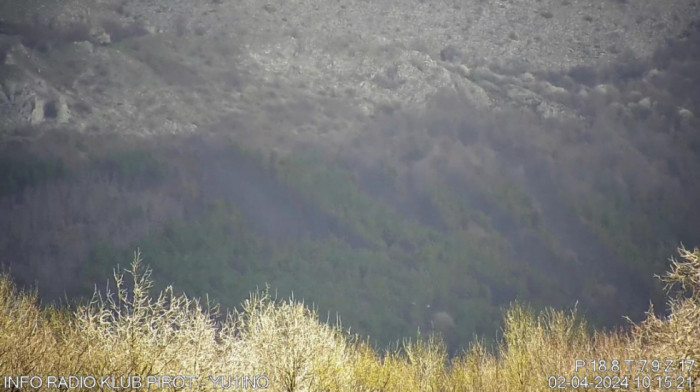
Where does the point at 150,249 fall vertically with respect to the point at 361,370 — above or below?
above

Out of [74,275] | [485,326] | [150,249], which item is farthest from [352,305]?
[74,275]

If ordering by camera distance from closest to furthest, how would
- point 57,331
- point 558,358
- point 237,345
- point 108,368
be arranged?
point 108,368 < point 237,345 < point 558,358 < point 57,331

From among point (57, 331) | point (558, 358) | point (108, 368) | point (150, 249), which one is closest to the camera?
point (108, 368)

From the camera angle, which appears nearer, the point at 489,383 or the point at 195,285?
the point at 489,383

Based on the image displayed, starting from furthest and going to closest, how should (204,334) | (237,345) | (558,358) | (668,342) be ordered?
(558,358) < (237,345) < (204,334) < (668,342)

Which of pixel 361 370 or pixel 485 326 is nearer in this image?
pixel 361 370

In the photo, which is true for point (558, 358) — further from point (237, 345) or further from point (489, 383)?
point (237, 345)

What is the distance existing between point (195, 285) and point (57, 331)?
20.4 m

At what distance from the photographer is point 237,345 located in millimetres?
24312

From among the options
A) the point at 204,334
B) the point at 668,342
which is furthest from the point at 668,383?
the point at 204,334

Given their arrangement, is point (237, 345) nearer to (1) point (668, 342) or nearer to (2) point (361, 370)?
(2) point (361, 370)

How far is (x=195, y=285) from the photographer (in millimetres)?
50969

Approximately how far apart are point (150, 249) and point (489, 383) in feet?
98.3

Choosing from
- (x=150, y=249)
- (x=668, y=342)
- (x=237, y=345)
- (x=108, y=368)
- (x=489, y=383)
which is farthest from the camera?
(x=150, y=249)
